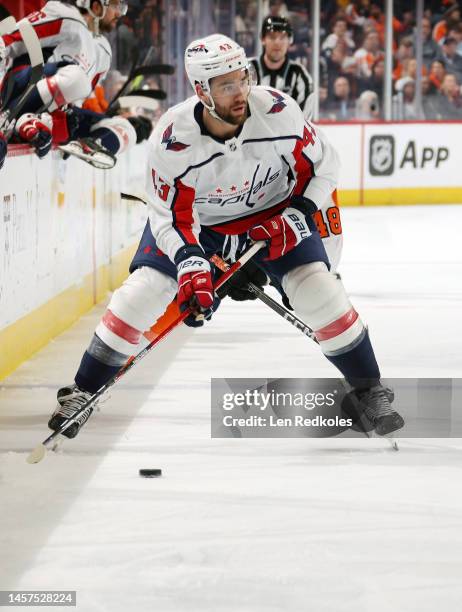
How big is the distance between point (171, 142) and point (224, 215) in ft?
1.02

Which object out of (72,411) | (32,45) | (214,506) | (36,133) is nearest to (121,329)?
(72,411)

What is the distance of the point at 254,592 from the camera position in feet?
6.55

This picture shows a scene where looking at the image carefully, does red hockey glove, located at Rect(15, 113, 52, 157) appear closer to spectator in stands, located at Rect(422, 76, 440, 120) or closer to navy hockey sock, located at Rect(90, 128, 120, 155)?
navy hockey sock, located at Rect(90, 128, 120, 155)

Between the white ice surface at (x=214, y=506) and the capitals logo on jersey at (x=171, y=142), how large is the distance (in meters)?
0.75

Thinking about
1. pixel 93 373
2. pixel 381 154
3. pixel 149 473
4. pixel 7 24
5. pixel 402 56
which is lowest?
pixel 381 154

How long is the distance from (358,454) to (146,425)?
2.03ft

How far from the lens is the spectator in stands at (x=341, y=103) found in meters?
10.3

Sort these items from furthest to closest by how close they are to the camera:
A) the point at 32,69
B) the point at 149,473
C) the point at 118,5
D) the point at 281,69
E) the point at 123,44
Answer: the point at 123,44 < the point at 281,69 < the point at 118,5 < the point at 32,69 < the point at 149,473

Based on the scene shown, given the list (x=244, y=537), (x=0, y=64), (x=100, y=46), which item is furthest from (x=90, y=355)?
(x=100, y=46)

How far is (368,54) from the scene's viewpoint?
10578mm

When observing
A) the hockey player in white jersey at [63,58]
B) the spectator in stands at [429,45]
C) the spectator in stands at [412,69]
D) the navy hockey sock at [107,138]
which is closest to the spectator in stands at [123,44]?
the navy hockey sock at [107,138]

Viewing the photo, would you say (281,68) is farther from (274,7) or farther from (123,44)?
(274,7)

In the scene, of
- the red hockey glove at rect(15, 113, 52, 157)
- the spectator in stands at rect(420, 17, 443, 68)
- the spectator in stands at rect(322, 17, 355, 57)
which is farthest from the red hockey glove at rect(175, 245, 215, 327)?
the spectator in stands at rect(420, 17, 443, 68)

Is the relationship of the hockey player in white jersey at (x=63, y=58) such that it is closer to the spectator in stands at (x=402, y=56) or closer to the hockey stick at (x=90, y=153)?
the hockey stick at (x=90, y=153)
